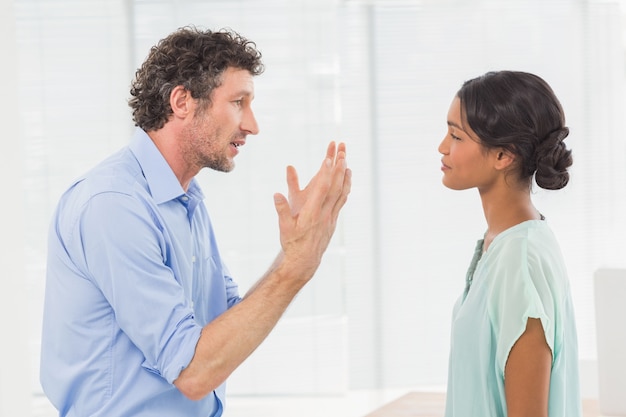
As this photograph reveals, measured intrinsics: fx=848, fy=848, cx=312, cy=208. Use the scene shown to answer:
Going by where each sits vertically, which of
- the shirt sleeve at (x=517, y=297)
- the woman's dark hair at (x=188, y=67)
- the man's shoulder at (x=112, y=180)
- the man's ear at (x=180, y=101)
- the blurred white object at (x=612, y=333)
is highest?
the woman's dark hair at (x=188, y=67)

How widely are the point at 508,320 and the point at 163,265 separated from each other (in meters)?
0.62

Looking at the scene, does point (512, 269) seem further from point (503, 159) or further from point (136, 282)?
point (136, 282)

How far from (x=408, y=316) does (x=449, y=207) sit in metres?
0.61

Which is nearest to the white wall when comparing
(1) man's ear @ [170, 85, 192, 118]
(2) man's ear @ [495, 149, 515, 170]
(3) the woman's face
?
(1) man's ear @ [170, 85, 192, 118]

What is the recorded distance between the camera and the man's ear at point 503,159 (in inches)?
64.0

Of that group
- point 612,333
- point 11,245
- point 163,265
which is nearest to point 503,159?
point 163,265

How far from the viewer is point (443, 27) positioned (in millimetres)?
4355

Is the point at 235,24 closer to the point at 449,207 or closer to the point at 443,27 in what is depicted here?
the point at 443,27

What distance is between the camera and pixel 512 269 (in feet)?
4.99

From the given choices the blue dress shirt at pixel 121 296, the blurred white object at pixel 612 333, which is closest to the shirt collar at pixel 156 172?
the blue dress shirt at pixel 121 296

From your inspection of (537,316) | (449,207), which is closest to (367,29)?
(449,207)

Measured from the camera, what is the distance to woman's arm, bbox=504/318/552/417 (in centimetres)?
146

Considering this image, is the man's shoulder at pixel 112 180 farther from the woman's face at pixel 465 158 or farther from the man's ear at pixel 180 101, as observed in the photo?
the woman's face at pixel 465 158

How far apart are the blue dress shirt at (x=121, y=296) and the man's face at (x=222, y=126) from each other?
0.27 feet
